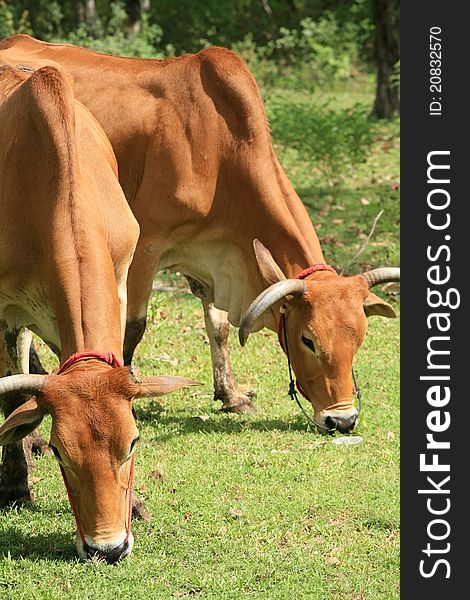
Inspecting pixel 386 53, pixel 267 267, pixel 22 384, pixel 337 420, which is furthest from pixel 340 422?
pixel 386 53

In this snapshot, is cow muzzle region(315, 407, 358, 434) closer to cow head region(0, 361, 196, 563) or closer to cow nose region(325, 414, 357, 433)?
cow nose region(325, 414, 357, 433)

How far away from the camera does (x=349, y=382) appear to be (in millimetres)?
6691

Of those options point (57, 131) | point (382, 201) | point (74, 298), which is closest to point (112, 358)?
point (74, 298)

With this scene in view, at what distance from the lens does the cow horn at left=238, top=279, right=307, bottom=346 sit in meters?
6.43

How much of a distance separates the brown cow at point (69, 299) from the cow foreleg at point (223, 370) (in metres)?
1.74

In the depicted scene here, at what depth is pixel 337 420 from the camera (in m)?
6.71

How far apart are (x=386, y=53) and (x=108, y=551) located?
13.3 meters

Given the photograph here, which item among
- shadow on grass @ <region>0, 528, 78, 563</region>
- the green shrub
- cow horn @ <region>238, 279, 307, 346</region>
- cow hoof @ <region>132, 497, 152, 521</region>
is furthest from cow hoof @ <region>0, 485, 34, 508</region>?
the green shrub

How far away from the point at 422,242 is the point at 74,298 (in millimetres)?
2315

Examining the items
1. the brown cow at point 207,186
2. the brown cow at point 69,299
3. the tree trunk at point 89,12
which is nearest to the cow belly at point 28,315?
the brown cow at point 69,299

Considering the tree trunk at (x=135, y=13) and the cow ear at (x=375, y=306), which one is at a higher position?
the tree trunk at (x=135, y=13)

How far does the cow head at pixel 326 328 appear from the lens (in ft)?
21.6

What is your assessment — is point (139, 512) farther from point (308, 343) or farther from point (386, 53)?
point (386, 53)

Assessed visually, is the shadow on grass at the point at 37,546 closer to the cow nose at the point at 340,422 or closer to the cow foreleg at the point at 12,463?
the cow foreleg at the point at 12,463
